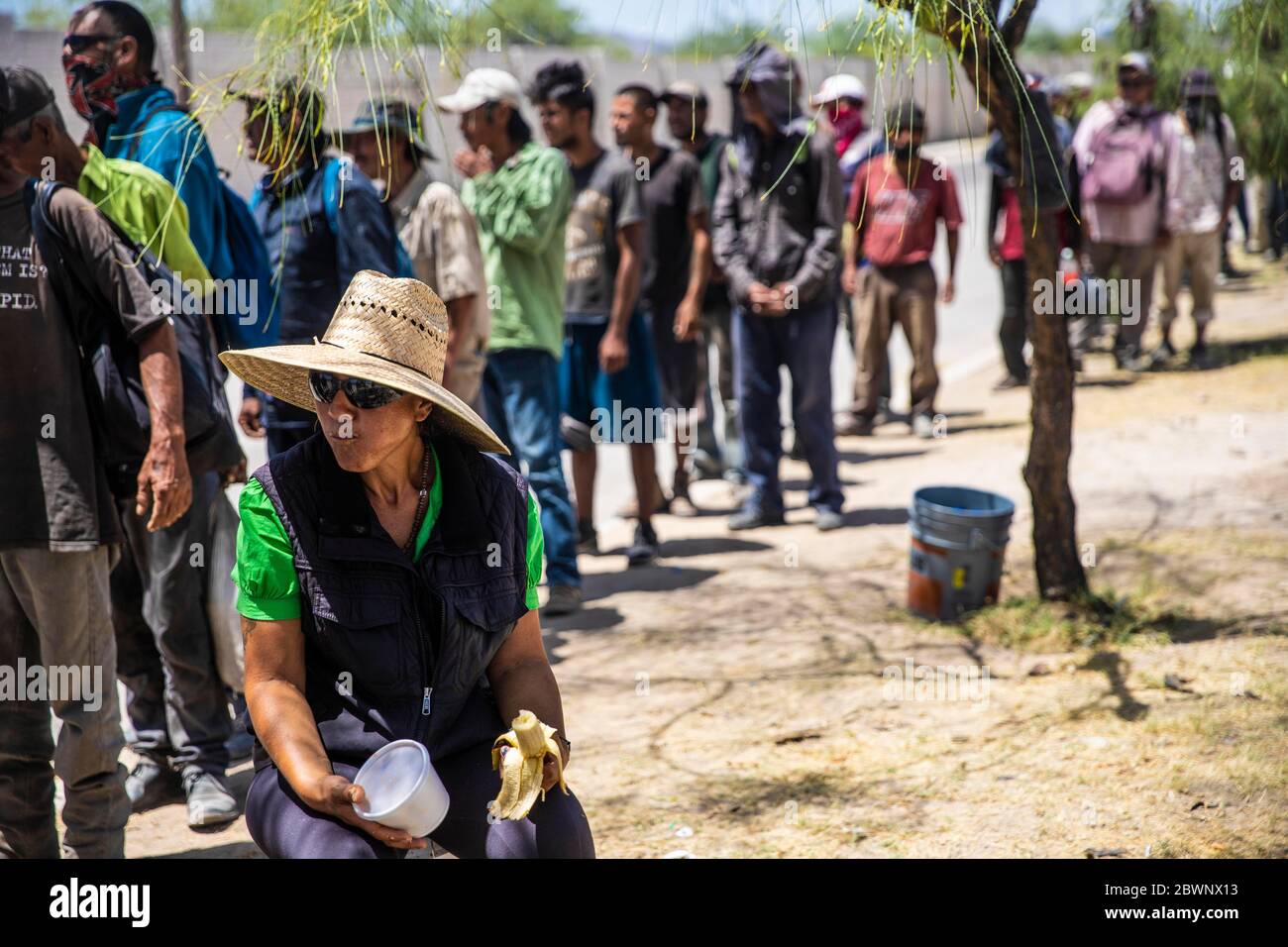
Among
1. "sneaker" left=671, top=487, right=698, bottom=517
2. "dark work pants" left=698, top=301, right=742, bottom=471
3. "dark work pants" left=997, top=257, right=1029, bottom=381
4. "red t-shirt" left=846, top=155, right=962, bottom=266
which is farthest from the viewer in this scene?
"dark work pants" left=997, top=257, right=1029, bottom=381

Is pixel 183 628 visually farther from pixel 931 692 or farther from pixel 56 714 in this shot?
pixel 931 692

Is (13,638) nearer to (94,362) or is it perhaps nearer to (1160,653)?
(94,362)

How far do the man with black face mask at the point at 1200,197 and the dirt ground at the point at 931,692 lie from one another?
2939 mm

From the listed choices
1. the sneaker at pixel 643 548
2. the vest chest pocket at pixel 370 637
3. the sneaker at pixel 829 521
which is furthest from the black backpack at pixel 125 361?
the sneaker at pixel 829 521

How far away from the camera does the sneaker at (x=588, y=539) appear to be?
7.25m

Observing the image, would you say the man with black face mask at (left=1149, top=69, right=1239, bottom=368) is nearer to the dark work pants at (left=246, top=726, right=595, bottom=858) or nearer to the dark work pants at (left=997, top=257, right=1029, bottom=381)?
the dark work pants at (left=997, top=257, right=1029, bottom=381)

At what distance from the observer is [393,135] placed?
5.00 meters

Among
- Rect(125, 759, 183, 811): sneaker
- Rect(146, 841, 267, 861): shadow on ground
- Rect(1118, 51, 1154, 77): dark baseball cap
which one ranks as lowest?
Rect(146, 841, 267, 861): shadow on ground

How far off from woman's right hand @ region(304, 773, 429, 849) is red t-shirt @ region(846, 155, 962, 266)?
23.2ft

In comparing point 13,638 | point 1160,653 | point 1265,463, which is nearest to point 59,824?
point 13,638

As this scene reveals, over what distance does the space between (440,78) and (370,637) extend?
5.88 meters

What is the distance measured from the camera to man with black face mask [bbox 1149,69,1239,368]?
1041 centimetres

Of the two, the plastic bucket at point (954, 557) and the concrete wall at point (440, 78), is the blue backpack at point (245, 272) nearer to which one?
the concrete wall at point (440, 78)

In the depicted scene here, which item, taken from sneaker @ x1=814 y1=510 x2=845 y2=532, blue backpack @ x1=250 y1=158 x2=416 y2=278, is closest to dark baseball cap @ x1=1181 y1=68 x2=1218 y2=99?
sneaker @ x1=814 y1=510 x2=845 y2=532
